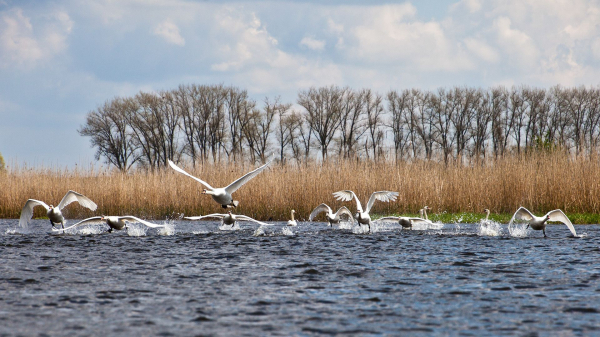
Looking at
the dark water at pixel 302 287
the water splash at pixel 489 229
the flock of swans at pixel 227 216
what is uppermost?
the flock of swans at pixel 227 216

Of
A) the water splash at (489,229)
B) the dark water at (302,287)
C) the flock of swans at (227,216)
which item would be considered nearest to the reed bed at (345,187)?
the water splash at (489,229)

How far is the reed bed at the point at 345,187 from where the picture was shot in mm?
24109

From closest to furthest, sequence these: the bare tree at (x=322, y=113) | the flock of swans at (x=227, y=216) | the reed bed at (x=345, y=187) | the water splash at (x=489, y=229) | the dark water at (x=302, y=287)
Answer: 1. the dark water at (x=302, y=287)
2. the flock of swans at (x=227, y=216)
3. the water splash at (x=489, y=229)
4. the reed bed at (x=345, y=187)
5. the bare tree at (x=322, y=113)

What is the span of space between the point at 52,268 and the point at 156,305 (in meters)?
4.28

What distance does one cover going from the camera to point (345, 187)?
85.4ft

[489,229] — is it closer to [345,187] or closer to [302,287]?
[345,187]

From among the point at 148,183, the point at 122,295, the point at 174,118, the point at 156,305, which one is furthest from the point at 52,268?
the point at 174,118

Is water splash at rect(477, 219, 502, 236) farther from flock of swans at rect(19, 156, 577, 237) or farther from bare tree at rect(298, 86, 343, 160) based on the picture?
bare tree at rect(298, 86, 343, 160)

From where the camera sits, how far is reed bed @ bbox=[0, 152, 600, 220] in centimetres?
2411

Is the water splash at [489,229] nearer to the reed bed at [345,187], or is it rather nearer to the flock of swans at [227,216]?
the flock of swans at [227,216]

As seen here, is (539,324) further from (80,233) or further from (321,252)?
(80,233)

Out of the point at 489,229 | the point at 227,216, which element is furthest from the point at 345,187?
the point at 489,229

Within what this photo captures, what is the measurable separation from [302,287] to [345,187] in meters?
16.3

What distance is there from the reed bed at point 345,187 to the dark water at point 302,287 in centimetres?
763
